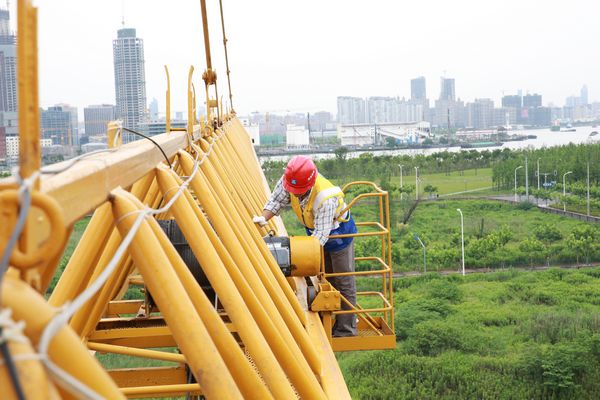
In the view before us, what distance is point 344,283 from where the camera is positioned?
6820 mm

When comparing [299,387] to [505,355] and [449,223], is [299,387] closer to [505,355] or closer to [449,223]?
[505,355]

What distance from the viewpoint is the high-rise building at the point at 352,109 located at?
517 feet

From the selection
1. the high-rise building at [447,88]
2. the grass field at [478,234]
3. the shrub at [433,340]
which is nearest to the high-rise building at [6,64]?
the shrub at [433,340]

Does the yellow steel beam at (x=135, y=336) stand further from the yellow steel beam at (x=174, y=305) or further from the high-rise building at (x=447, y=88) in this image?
the high-rise building at (x=447, y=88)

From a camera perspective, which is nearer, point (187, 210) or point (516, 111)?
point (187, 210)

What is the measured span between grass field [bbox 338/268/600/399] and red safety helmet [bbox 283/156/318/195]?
12341mm

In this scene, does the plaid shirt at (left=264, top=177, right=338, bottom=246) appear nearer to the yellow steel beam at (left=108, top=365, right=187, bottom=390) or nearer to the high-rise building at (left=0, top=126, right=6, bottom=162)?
the yellow steel beam at (left=108, top=365, right=187, bottom=390)

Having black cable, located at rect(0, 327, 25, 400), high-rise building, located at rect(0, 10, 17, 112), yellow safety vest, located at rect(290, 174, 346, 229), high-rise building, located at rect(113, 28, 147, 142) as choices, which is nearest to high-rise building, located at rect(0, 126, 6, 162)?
high-rise building, located at rect(0, 10, 17, 112)

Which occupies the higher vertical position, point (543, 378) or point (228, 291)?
point (228, 291)

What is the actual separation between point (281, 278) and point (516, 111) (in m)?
179

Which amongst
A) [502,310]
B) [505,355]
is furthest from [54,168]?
[502,310]

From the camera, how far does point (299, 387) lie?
10.7 ft

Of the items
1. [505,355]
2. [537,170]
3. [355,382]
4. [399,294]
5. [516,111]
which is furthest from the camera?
[516,111]

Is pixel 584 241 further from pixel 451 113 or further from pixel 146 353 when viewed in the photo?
pixel 451 113
